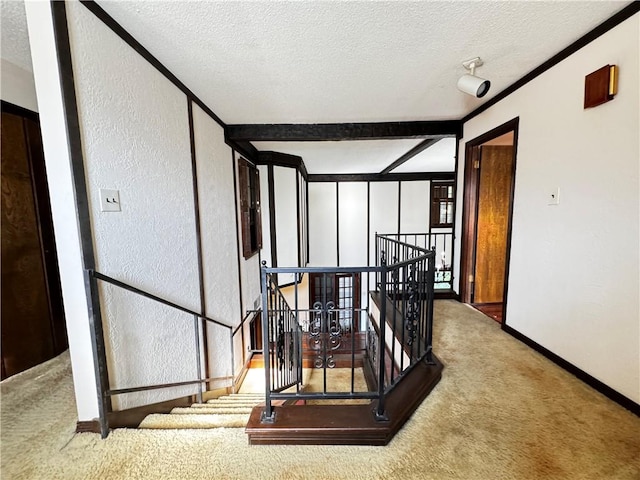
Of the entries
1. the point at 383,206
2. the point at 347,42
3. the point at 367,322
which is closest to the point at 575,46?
the point at 347,42

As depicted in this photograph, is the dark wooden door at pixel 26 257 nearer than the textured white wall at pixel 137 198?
No

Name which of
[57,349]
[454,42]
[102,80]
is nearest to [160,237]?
[102,80]

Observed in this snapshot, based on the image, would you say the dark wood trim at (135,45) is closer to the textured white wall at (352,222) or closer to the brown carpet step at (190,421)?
the brown carpet step at (190,421)

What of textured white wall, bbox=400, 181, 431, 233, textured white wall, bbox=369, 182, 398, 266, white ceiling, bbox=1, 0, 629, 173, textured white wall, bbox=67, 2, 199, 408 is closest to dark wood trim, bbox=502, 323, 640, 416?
white ceiling, bbox=1, 0, 629, 173

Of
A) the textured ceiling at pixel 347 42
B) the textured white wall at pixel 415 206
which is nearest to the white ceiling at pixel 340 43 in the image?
the textured ceiling at pixel 347 42

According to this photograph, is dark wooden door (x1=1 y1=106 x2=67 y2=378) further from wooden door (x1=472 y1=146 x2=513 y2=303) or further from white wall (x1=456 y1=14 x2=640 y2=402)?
wooden door (x1=472 y1=146 x2=513 y2=303)

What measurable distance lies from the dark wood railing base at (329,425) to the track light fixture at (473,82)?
2172 millimetres

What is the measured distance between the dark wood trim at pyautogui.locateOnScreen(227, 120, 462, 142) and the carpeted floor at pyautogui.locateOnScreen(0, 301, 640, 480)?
2.61 meters

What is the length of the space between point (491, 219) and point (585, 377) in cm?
183

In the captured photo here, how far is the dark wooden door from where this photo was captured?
6.03 ft

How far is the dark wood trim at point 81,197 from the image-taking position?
3.82ft

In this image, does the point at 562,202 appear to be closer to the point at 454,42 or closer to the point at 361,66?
the point at 454,42

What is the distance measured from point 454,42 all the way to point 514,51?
48cm

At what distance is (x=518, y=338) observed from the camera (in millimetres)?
2188
